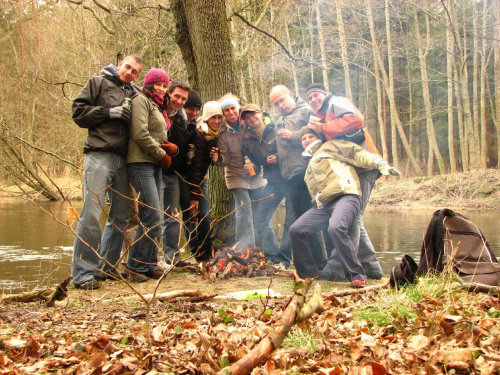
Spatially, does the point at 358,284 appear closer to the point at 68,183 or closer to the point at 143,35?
the point at 143,35

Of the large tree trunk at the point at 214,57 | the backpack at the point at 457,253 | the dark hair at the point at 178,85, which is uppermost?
the large tree trunk at the point at 214,57

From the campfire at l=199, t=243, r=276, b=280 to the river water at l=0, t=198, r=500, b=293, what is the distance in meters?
1.69

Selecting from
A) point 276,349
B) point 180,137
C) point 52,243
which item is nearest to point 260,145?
point 180,137

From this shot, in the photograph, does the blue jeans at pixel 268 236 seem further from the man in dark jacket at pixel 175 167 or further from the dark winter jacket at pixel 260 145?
the man in dark jacket at pixel 175 167

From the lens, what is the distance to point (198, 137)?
20.0 ft

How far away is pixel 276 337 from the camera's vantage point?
2.40 meters

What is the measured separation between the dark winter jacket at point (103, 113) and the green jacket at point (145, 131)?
0.12 m

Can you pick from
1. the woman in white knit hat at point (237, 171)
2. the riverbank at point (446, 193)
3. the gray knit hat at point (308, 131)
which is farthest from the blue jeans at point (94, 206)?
the riverbank at point (446, 193)

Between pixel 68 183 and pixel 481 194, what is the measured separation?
19686 mm

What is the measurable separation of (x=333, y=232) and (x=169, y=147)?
2.16 m

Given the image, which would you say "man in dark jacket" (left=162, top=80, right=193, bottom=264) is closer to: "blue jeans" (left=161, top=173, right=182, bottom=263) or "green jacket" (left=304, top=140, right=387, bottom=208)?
"blue jeans" (left=161, top=173, right=182, bottom=263)

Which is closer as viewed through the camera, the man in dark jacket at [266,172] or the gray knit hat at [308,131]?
the gray knit hat at [308,131]

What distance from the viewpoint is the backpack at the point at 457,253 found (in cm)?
378

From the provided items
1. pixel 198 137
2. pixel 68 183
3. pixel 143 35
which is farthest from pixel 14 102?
pixel 198 137
